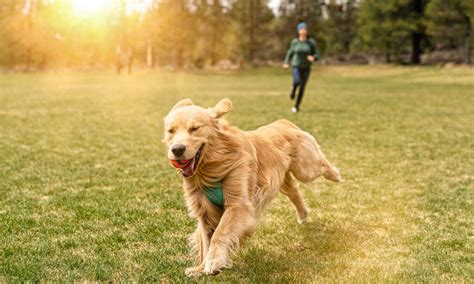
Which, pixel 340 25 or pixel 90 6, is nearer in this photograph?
pixel 90 6

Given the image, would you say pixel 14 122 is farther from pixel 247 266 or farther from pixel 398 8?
pixel 398 8

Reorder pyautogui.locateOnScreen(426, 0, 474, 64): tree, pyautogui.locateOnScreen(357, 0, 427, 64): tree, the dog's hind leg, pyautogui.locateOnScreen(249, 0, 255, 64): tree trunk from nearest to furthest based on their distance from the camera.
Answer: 1. the dog's hind leg
2. pyautogui.locateOnScreen(426, 0, 474, 64): tree
3. pyautogui.locateOnScreen(357, 0, 427, 64): tree
4. pyautogui.locateOnScreen(249, 0, 255, 64): tree trunk

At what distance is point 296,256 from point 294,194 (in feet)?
3.75

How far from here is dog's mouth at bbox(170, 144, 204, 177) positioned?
3.87 m

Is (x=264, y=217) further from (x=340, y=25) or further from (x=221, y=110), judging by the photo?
(x=340, y=25)

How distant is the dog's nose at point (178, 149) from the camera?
12.2 feet

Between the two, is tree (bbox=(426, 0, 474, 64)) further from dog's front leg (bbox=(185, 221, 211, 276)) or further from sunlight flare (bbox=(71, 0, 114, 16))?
dog's front leg (bbox=(185, 221, 211, 276))

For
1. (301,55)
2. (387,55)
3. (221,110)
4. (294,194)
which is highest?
(387,55)

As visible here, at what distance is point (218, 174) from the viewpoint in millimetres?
4105

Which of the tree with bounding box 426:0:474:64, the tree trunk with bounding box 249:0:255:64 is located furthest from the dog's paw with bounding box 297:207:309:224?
the tree trunk with bounding box 249:0:255:64

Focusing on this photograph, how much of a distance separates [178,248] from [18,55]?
73993 mm

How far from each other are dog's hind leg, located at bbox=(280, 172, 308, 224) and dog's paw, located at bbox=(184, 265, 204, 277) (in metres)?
1.71

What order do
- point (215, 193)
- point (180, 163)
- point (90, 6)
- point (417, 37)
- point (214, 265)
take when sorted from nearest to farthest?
point (214, 265)
point (180, 163)
point (215, 193)
point (417, 37)
point (90, 6)

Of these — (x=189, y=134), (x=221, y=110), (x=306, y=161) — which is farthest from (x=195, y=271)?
(x=306, y=161)
